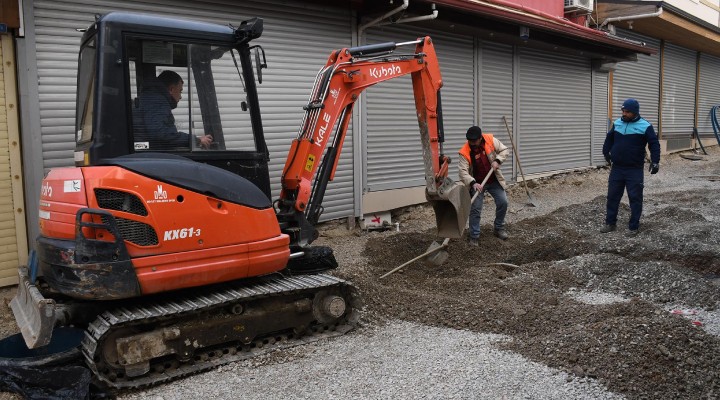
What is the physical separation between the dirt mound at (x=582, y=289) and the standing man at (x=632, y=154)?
57cm

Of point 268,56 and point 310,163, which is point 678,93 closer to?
point 268,56

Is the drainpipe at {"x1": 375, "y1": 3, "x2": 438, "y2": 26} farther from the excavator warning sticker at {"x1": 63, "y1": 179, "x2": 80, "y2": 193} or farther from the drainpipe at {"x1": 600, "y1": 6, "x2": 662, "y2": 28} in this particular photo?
the drainpipe at {"x1": 600, "y1": 6, "x2": 662, "y2": 28}

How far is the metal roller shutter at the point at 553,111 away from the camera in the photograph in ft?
44.8

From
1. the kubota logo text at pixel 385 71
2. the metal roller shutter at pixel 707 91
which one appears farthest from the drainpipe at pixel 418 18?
the metal roller shutter at pixel 707 91

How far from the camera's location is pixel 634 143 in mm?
8656

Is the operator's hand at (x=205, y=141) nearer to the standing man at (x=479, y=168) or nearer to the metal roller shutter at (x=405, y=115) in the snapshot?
the standing man at (x=479, y=168)

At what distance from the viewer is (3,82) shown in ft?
21.0

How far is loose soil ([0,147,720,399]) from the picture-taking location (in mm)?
4297

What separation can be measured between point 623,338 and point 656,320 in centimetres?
49

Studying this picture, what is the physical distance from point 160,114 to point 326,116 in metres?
1.62

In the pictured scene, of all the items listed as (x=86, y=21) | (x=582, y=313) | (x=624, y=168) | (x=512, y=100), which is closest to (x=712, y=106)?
(x=512, y=100)

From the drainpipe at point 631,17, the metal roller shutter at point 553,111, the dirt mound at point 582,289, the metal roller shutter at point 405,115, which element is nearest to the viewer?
the dirt mound at point 582,289

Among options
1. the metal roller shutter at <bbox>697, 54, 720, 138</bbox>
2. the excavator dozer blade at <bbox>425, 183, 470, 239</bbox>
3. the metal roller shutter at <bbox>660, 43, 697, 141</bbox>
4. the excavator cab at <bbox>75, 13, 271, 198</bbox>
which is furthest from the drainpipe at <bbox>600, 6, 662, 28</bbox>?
the excavator cab at <bbox>75, 13, 271, 198</bbox>

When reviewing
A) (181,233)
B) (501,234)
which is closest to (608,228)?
(501,234)
